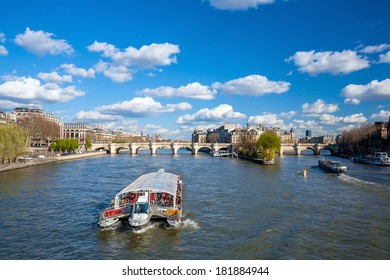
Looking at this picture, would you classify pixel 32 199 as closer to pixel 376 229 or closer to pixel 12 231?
pixel 12 231

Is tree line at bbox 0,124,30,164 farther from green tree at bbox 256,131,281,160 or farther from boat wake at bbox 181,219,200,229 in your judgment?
green tree at bbox 256,131,281,160

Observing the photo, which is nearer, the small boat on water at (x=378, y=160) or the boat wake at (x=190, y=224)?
the boat wake at (x=190, y=224)

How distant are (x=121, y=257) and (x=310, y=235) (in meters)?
8.41

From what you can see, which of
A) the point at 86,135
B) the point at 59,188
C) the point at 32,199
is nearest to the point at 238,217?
the point at 32,199

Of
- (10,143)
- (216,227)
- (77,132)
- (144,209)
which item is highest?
(77,132)

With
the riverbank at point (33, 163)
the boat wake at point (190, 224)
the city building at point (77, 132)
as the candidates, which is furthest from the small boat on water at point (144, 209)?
the city building at point (77, 132)

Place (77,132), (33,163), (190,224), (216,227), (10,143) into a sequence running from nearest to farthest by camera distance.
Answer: (216,227) < (190,224) < (10,143) < (33,163) < (77,132)

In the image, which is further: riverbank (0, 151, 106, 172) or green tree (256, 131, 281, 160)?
green tree (256, 131, 281, 160)

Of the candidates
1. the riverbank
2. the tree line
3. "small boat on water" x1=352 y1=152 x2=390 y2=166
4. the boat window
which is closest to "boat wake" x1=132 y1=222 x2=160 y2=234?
the boat window

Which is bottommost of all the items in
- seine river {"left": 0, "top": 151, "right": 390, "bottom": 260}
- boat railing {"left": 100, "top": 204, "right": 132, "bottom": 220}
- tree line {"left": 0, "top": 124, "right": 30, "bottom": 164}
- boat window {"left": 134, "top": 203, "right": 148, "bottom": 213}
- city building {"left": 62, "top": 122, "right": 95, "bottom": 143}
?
seine river {"left": 0, "top": 151, "right": 390, "bottom": 260}

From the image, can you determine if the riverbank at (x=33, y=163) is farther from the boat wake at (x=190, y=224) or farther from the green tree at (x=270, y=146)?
the green tree at (x=270, y=146)

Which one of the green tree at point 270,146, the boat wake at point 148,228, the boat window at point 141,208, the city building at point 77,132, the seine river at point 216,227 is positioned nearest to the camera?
the seine river at point 216,227

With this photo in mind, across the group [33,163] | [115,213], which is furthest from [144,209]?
[33,163]

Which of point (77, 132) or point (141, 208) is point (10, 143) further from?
point (77, 132)
